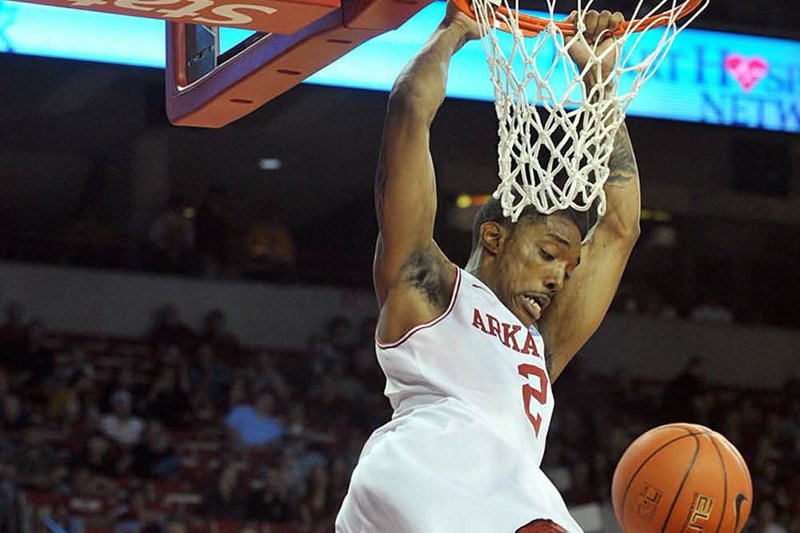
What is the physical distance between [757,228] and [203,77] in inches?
400

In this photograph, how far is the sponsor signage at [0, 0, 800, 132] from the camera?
8891 mm

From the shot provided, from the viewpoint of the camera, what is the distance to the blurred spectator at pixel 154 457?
29.8ft

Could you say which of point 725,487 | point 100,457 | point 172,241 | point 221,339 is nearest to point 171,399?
point 100,457

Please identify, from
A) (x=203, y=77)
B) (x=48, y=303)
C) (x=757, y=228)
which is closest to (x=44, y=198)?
(x=48, y=303)

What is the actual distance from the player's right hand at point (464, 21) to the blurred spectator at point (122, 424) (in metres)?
6.32

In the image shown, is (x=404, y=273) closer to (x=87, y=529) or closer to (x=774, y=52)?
(x=87, y=529)

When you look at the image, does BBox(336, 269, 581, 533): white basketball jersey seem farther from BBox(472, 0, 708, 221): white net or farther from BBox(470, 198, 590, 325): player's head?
BBox(472, 0, 708, 221): white net

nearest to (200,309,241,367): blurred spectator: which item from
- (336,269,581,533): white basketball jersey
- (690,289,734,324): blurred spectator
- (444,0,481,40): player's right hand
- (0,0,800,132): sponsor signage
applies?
(0,0,800,132): sponsor signage

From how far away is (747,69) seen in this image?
10.4 m

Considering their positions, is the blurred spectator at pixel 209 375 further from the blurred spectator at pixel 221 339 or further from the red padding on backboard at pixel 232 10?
the red padding on backboard at pixel 232 10

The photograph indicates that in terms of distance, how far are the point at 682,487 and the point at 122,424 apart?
19.2 feet

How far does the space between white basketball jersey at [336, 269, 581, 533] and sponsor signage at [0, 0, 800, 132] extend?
5.99 m

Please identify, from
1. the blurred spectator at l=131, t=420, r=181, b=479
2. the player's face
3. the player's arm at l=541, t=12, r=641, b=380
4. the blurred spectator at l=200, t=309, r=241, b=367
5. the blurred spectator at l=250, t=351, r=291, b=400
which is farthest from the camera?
the blurred spectator at l=200, t=309, r=241, b=367

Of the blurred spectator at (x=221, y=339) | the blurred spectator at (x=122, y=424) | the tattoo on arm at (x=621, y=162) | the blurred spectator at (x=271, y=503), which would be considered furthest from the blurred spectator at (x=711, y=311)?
the tattoo on arm at (x=621, y=162)
